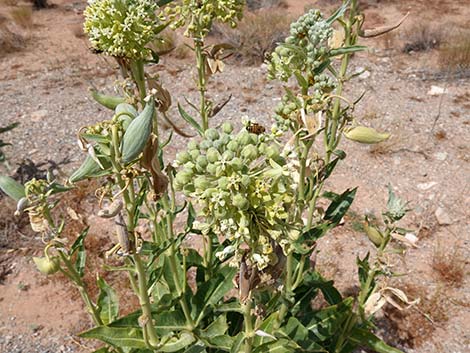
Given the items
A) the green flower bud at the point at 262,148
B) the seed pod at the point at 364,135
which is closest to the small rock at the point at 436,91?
the seed pod at the point at 364,135

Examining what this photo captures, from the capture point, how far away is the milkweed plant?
1562 millimetres

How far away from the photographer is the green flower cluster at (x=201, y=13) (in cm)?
243

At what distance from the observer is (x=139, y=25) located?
71.2 inches

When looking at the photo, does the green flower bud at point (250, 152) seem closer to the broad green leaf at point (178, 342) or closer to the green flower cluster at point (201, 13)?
the green flower cluster at point (201, 13)

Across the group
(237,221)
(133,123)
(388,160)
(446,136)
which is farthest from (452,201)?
(133,123)

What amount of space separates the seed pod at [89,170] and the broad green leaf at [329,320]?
1747 mm

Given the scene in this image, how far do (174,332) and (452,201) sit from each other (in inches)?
158

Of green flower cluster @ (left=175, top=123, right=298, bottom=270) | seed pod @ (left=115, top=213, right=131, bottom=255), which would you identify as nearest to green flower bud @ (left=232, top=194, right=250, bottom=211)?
green flower cluster @ (left=175, top=123, right=298, bottom=270)

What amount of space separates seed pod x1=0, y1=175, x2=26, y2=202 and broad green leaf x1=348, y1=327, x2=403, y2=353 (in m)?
2.08

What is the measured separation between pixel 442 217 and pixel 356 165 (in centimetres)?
133

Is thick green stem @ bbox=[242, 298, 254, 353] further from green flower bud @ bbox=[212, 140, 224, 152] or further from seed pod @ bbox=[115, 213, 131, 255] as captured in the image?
green flower bud @ bbox=[212, 140, 224, 152]

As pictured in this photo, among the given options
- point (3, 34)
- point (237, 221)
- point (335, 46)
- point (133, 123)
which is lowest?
point (3, 34)

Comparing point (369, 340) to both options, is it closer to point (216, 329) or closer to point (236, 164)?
point (216, 329)

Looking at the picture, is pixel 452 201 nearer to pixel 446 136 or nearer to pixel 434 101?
pixel 446 136
